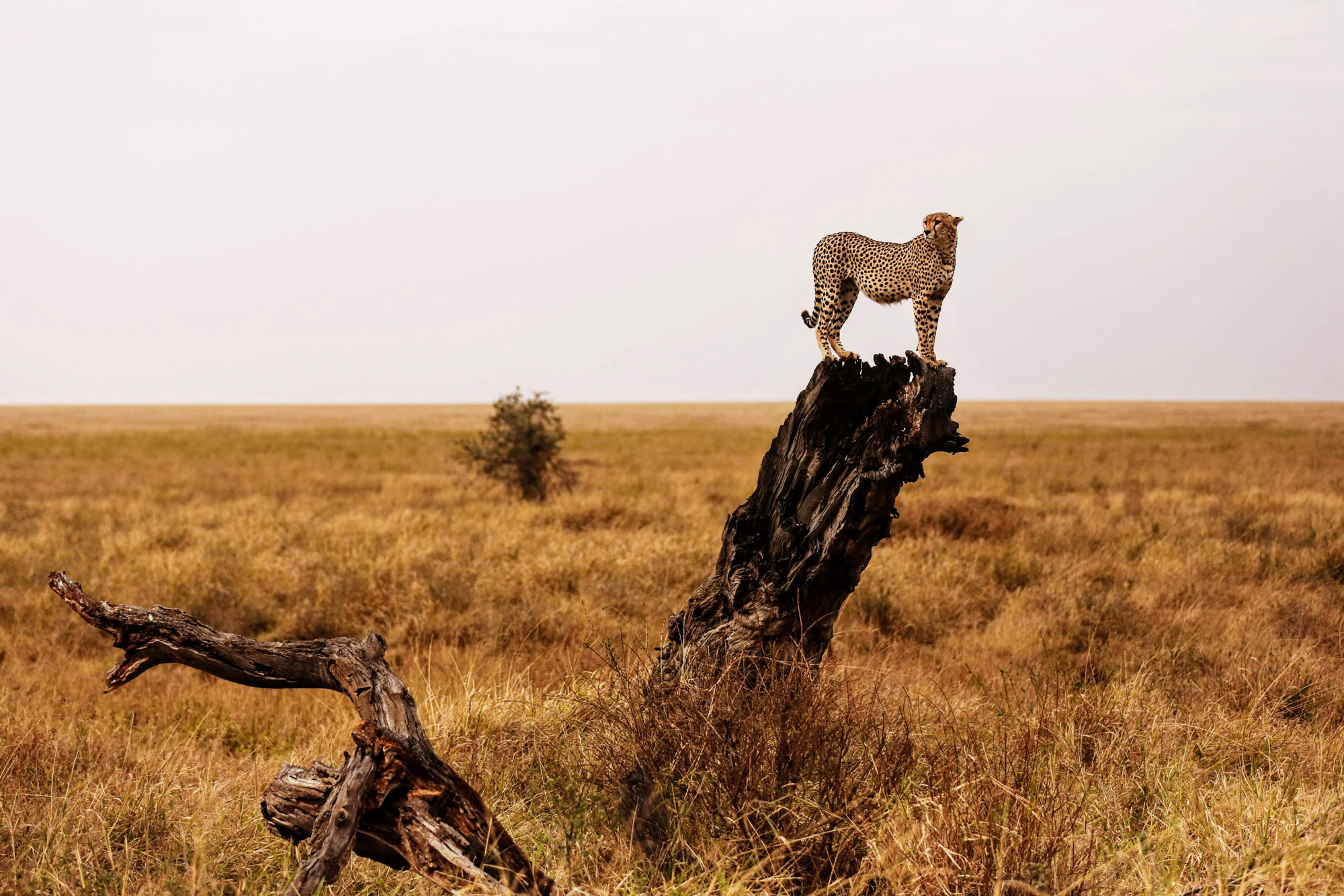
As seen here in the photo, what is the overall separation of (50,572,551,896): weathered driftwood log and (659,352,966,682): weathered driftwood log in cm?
154

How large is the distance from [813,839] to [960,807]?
1.72 feet

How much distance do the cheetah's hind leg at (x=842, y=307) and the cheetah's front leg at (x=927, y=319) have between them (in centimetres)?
40

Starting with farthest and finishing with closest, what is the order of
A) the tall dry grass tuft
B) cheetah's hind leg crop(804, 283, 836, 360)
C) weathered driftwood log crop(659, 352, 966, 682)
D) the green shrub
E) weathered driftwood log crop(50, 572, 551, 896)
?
the green shrub < cheetah's hind leg crop(804, 283, 836, 360) < weathered driftwood log crop(659, 352, 966, 682) < the tall dry grass tuft < weathered driftwood log crop(50, 572, 551, 896)

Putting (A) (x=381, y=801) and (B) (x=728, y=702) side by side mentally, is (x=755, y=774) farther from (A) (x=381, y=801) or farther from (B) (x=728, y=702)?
(A) (x=381, y=801)

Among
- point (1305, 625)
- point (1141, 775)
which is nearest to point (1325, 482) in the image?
point (1305, 625)

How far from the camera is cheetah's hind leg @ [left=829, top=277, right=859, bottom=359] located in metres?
4.71

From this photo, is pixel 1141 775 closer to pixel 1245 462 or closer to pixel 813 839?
pixel 813 839

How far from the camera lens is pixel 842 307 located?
15.6 feet

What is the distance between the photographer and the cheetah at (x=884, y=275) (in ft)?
14.3

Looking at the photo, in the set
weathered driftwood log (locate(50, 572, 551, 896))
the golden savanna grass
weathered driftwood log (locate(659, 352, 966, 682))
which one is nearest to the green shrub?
the golden savanna grass

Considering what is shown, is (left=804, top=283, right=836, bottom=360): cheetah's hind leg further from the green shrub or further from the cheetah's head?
the green shrub

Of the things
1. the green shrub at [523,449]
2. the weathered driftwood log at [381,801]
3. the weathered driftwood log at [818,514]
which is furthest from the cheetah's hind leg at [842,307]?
the green shrub at [523,449]

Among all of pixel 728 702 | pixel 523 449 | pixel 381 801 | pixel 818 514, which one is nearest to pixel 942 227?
pixel 818 514

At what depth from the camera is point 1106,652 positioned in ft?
23.2
